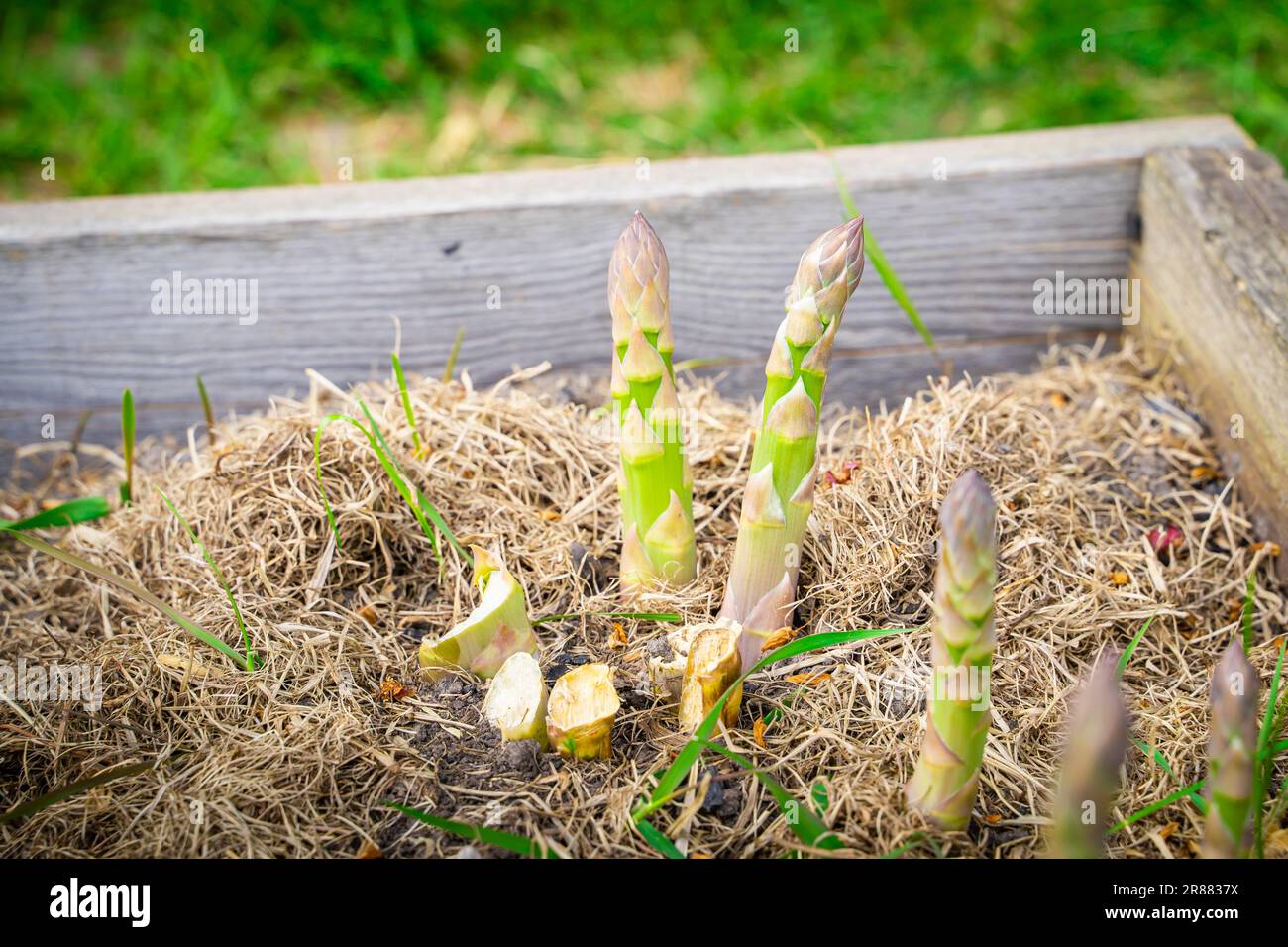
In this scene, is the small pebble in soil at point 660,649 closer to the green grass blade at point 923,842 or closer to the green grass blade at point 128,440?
the green grass blade at point 923,842

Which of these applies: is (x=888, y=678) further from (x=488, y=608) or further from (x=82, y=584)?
(x=82, y=584)

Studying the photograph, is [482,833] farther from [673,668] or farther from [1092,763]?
[1092,763]

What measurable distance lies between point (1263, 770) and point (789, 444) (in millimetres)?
724

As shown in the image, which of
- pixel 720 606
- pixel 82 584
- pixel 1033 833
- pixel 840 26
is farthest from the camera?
pixel 840 26

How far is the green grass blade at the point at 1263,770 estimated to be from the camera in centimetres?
111

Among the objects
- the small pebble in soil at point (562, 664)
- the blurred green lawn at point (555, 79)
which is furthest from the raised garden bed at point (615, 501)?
the blurred green lawn at point (555, 79)

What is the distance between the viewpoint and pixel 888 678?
143 centimetres

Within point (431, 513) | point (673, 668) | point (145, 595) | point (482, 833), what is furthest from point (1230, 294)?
point (145, 595)

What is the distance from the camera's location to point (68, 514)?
1830 millimetres

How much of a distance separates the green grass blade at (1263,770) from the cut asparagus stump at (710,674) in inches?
23.6

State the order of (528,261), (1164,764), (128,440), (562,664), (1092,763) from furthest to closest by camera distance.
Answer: (528,261)
(128,440)
(562,664)
(1164,764)
(1092,763)

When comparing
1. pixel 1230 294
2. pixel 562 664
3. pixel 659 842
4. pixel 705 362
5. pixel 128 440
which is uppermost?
pixel 1230 294
